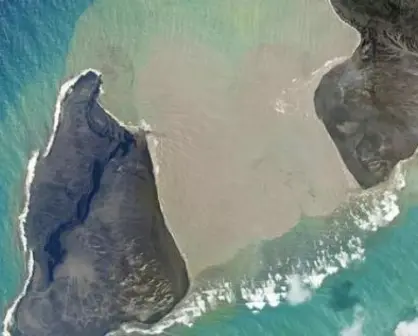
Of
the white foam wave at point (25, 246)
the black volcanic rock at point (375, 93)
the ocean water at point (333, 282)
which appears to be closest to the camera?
the black volcanic rock at point (375, 93)

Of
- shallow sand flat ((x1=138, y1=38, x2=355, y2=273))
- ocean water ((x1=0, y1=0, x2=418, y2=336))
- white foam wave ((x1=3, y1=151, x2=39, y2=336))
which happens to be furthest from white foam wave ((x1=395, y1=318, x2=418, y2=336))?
white foam wave ((x1=3, y1=151, x2=39, y2=336))

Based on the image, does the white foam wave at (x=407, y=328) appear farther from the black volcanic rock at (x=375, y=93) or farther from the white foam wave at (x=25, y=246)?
the white foam wave at (x=25, y=246)

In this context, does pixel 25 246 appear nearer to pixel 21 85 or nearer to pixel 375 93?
pixel 21 85

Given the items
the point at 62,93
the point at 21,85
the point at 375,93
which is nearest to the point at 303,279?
the point at 375,93

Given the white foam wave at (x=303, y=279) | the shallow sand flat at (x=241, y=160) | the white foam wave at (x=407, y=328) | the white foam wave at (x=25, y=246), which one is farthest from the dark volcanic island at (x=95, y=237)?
the white foam wave at (x=407, y=328)

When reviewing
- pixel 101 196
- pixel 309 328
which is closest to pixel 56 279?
pixel 101 196

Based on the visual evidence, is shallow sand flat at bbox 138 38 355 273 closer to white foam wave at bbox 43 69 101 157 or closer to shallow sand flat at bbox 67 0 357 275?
shallow sand flat at bbox 67 0 357 275
